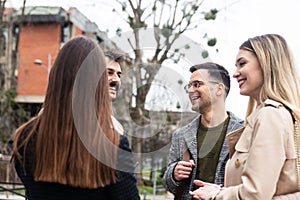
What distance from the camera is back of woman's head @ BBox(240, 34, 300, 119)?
163cm

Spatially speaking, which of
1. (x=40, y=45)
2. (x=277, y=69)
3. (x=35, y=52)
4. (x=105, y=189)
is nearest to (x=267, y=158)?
(x=277, y=69)

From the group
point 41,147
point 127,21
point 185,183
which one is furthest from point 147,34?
point 127,21

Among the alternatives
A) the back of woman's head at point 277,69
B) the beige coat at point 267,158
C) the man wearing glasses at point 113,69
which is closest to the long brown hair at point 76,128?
the beige coat at point 267,158

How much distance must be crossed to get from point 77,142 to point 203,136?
1143mm

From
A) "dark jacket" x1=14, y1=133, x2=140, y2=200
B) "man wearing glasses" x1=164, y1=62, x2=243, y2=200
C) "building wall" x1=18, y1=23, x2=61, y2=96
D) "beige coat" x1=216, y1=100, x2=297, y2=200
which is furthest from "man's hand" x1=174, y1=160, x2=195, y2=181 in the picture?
"building wall" x1=18, y1=23, x2=61, y2=96

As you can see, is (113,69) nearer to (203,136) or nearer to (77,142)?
(203,136)

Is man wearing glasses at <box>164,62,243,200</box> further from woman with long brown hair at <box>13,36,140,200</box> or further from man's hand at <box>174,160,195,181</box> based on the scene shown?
woman with long brown hair at <box>13,36,140,200</box>

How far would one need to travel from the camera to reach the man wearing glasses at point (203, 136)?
7.45ft

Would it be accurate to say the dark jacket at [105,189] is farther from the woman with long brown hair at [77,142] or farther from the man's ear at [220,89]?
the man's ear at [220,89]

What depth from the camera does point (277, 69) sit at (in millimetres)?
1653

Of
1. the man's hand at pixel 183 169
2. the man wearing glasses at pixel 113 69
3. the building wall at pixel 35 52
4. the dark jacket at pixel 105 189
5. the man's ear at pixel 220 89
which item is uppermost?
the building wall at pixel 35 52

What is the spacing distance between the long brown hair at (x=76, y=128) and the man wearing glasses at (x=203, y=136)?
3.02 feet

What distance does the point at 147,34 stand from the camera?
2.52 m

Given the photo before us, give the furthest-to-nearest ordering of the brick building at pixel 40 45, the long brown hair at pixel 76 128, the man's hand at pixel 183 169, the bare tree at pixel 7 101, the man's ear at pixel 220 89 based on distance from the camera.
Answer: the brick building at pixel 40 45, the bare tree at pixel 7 101, the man's ear at pixel 220 89, the man's hand at pixel 183 169, the long brown hair at pixel 76 128
